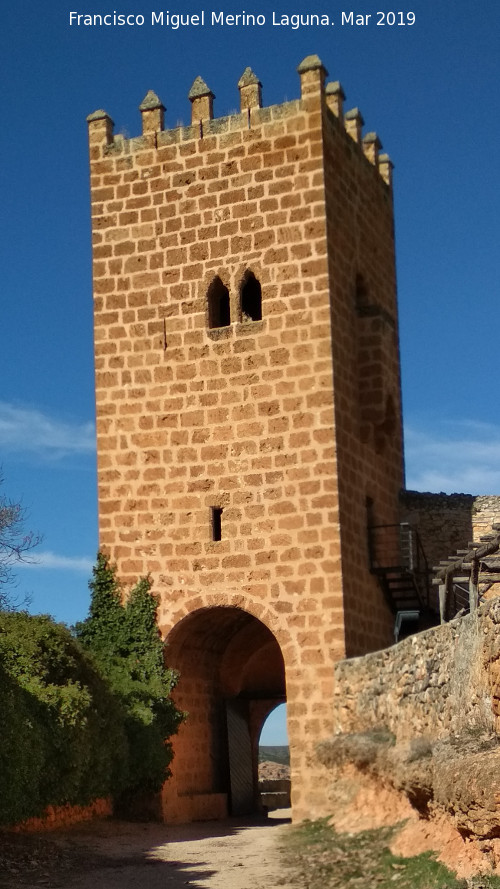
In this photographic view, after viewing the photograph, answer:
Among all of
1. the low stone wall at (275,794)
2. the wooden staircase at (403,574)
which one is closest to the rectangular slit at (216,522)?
the wooden staircase at (403,574)

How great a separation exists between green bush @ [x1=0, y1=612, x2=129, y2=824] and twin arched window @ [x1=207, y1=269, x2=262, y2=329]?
5.36 m

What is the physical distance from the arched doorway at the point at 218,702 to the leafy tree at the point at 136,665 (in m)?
0.40

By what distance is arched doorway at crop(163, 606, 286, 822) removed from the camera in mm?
17547

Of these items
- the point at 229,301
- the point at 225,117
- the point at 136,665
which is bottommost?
the point at 136,665

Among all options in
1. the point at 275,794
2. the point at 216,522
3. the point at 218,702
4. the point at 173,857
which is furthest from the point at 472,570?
the point at 275,794

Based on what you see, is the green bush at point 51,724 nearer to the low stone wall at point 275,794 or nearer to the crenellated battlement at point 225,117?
the crenellated battlement at point 225,117

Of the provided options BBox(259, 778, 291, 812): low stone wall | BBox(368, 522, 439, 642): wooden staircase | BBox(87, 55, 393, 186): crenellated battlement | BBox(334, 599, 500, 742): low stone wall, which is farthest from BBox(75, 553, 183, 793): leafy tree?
BBox(259, 778, 291, 812): low stone wall

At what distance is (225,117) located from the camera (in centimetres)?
1803

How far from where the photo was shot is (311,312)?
1700cm

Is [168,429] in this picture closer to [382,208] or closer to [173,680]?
[173,680]

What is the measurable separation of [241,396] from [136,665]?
3.92m

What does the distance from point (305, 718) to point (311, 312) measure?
A: 5384 millimetres

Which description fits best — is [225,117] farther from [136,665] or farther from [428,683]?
[428,683]

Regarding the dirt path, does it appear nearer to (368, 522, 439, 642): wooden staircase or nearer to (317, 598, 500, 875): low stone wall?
(317, 598, 500, 875): low stone wall
